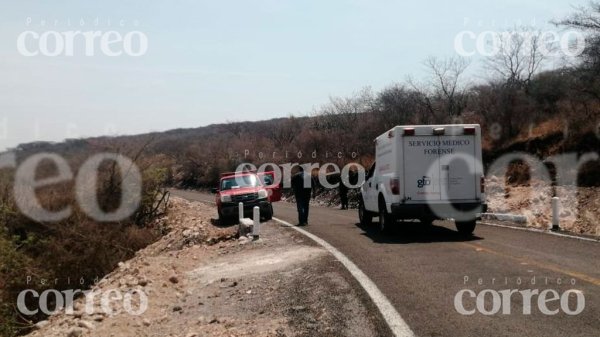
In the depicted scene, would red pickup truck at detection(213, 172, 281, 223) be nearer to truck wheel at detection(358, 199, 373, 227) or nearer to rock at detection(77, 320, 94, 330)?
truck wheel at detection(358, 199, 373, 227)

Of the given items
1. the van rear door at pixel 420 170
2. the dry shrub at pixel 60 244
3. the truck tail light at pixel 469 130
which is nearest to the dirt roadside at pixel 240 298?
the van rear door at pixel 420 170

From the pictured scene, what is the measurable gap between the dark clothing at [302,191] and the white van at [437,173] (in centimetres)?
459

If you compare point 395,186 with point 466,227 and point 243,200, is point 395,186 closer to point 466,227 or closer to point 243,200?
point 466,227

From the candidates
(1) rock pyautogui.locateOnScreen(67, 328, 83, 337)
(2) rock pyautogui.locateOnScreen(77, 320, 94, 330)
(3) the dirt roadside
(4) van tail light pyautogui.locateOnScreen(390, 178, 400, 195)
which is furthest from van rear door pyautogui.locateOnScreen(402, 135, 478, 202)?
(1) rock pyautogui.locateOnScreen(67, 328, 83, 337)

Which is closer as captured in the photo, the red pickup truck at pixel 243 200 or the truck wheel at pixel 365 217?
the truck wheel at pixel 365 217

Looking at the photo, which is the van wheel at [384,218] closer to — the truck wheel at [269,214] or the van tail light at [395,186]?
the van tail light at [395,186]

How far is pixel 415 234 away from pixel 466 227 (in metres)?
1.26

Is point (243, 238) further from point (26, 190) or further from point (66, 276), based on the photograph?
point (26, 190)

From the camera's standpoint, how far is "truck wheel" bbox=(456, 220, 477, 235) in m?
13.7

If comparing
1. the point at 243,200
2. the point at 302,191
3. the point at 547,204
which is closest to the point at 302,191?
the point at 302,191

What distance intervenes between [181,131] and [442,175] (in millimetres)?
163210

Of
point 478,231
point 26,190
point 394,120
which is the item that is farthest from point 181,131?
point 478,231

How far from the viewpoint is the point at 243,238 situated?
14781 millimetres

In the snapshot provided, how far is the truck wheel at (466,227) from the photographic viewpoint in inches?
539
